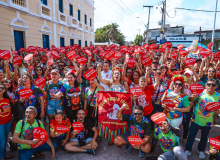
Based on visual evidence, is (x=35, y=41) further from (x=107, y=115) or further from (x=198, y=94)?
(x=198, y=94)

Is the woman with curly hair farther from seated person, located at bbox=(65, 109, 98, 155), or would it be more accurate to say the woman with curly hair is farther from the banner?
seated person, located at bbox=(65, 109, 98, 155)

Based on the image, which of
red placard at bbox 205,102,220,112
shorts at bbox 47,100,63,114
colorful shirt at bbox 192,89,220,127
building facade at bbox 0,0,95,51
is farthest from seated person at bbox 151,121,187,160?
building facade at bbox 0,0,95,51

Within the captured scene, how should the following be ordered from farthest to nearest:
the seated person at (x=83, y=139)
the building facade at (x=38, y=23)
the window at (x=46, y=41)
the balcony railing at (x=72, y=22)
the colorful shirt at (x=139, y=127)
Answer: the balcony railing at (x=72, y=22)
the window at (x=46, y=41)
the building facade at (x=38, y=23)
the seated person at (x=83, y=139)
the colorful shirt at (x=139, y=127)

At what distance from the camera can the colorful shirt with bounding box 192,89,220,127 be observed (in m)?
2.86

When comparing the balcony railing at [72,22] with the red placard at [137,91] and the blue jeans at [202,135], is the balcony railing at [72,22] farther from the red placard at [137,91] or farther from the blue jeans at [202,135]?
the blue jeans at [202,135]

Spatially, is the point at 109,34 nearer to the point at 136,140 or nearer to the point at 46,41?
the point at 46,41

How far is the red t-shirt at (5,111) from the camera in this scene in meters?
2.84

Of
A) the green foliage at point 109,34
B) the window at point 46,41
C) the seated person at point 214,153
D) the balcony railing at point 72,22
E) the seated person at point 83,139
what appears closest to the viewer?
the seated person at point 214,153

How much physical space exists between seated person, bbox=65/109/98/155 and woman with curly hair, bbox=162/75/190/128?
1.62 m

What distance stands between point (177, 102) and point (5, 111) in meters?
3.26

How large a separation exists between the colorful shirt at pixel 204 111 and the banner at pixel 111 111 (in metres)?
1.34

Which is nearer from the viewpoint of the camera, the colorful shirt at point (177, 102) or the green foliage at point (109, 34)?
the colorful shirt at point (177, 102)

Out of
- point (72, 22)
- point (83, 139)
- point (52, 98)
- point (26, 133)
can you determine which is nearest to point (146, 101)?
point (83, 139)

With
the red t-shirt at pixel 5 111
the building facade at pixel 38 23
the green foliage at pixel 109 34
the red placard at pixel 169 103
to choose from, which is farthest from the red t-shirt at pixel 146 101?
the green foliage at pixel 109 34
